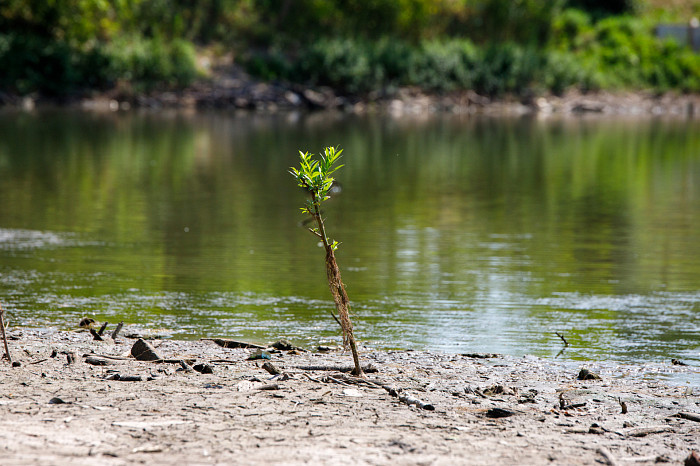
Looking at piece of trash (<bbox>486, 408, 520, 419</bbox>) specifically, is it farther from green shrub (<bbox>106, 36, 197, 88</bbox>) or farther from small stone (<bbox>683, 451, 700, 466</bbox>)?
green shrub (<bbox>106, 36, 197, 88</bbox>)

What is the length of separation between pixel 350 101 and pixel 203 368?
51629 millimetres

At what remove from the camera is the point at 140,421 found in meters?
6.49

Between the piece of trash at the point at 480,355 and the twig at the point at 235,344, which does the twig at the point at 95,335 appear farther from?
the piece of trash at the point at 480,355

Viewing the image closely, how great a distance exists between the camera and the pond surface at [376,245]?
1059cm

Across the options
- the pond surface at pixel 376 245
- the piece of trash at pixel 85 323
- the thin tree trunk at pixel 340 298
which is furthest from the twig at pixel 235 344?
the piece of trash at pixel 85 323

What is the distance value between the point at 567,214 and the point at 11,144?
1780 centimetres

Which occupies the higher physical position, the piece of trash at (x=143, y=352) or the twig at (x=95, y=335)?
the piece of trash at (x=143, y=352)

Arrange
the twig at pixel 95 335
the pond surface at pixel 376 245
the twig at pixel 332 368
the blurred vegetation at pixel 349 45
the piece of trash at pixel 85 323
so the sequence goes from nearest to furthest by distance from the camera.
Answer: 1. the twig at pixel 332 368
2. the twig at pixel 95 335
3. the piece of trash at pixel 85 323
4. the pond surface at pixel 376 245
5. the blurred vegetation at pixel 349 45

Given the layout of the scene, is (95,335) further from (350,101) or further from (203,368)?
(350,101)

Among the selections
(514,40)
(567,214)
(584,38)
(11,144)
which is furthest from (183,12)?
(567,214)

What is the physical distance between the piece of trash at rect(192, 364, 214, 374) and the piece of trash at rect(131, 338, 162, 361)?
1.49ft

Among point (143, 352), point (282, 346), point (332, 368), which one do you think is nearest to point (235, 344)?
point (282, 346)

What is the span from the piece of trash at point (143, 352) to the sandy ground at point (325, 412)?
0.14 metres

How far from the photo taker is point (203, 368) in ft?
26.4
